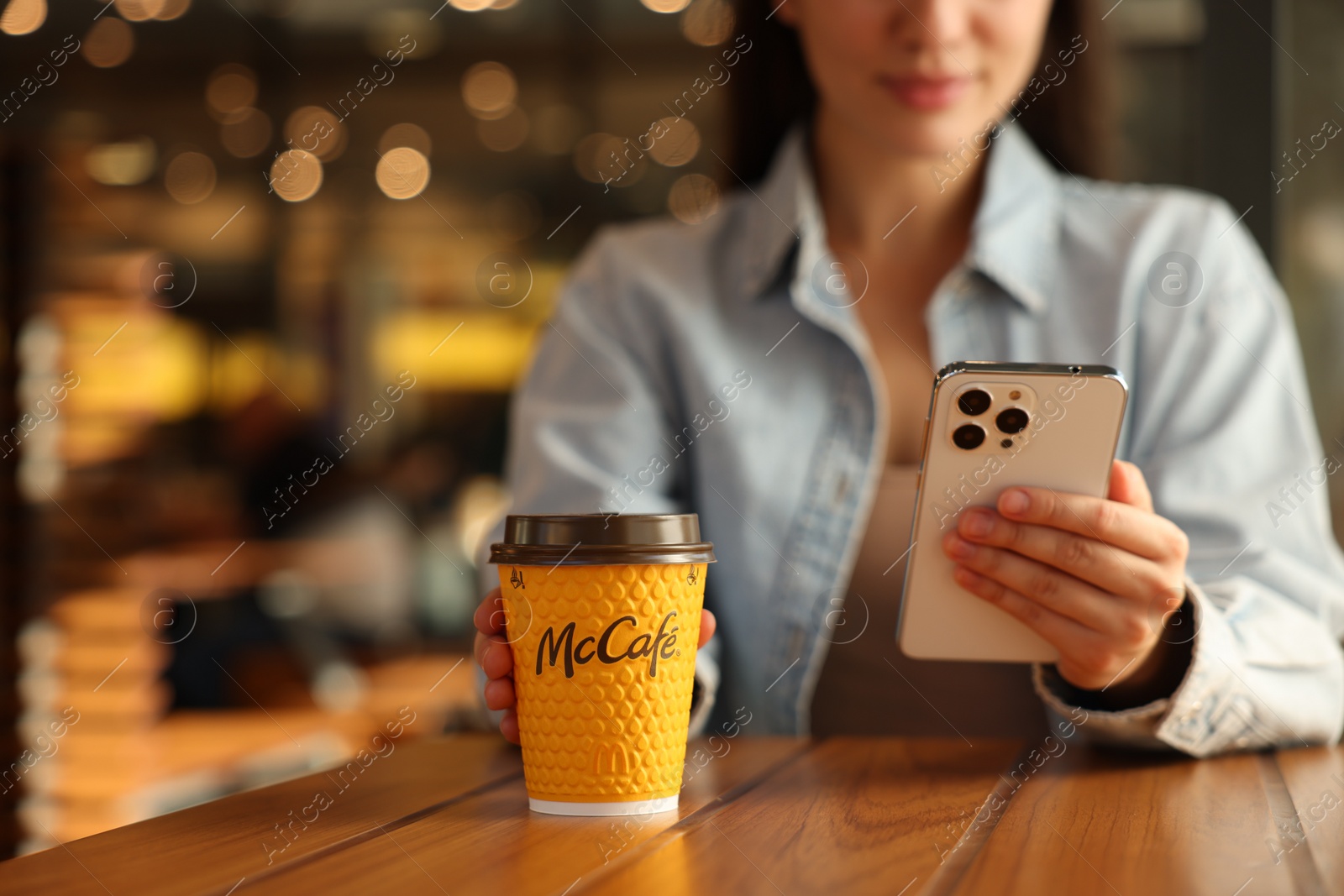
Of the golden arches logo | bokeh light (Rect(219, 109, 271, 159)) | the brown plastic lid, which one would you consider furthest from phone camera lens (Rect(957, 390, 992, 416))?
bokeh light (Rect(219, 109, 271, 159))

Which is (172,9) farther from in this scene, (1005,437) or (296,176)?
(1005,437)

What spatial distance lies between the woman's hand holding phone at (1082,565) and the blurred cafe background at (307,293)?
87 centimetres

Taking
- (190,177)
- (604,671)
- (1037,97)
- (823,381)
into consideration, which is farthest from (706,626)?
(190,177)

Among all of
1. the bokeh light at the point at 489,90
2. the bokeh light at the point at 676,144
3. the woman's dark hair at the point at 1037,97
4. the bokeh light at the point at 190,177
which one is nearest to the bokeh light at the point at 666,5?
the bokeh light at the point at 676,144

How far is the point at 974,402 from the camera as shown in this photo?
790 mm

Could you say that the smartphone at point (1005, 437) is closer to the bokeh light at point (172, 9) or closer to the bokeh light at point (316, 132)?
the bokeh light at point (172, 9)

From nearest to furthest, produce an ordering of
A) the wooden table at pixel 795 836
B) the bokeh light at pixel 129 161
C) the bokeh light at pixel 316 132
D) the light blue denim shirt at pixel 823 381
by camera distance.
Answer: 1. the wooden table at pixel 795 836
2. the light blue denim shirt at pixel 823 381
3. the bokeh light at pixel 129 161
4. the bokeh light at pixel 316 132

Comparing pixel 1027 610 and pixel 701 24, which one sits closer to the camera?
pixel 1027 610

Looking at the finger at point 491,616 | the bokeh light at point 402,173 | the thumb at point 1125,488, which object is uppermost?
the bokeh light at point 402,173

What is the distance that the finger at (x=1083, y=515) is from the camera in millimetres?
768

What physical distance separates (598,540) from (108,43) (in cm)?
560

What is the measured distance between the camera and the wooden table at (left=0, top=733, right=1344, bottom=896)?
1.84 ft

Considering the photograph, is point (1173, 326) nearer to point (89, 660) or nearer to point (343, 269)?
point (89, 660)

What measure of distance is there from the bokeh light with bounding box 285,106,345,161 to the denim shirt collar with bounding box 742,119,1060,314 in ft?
16.3
